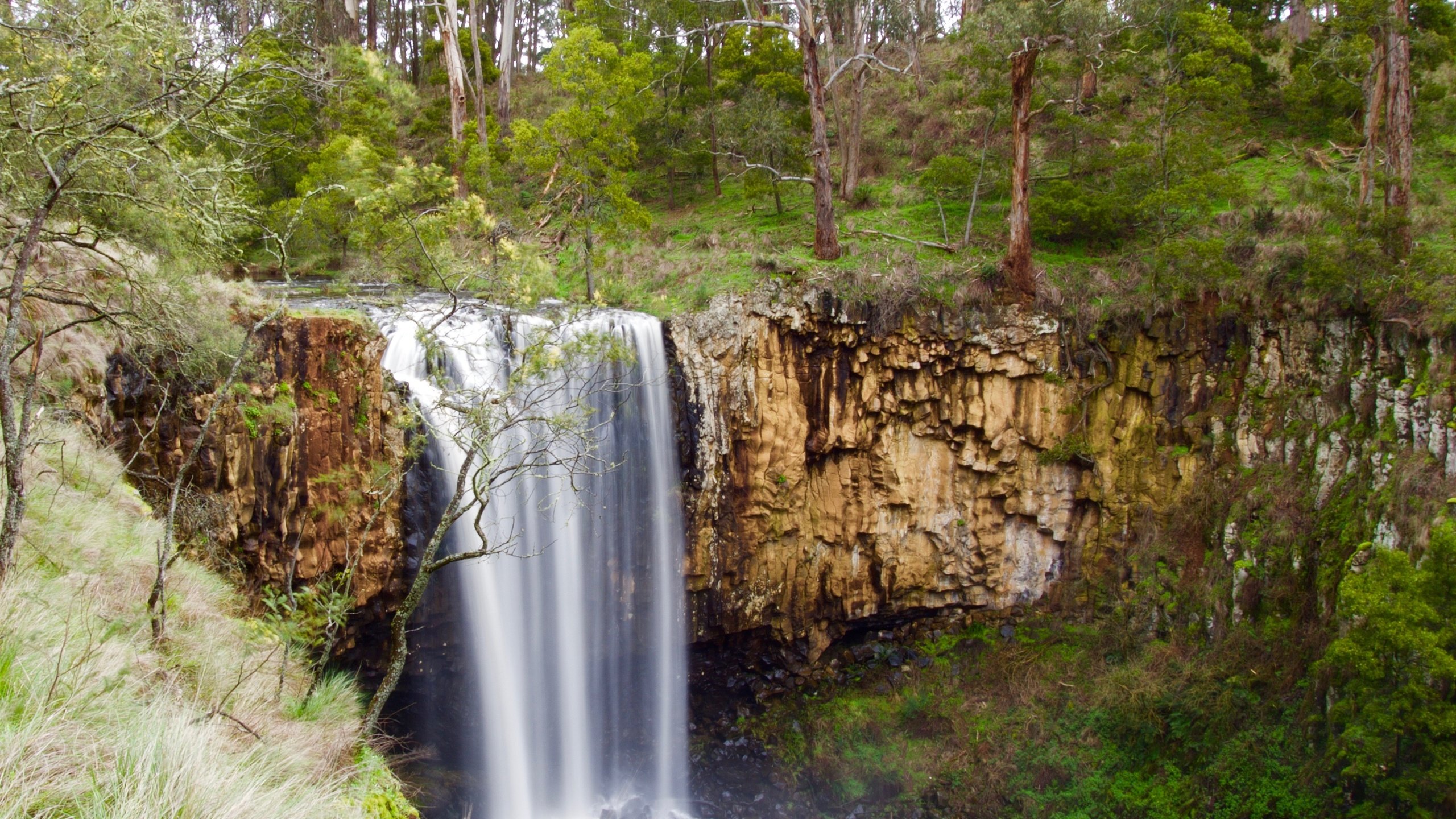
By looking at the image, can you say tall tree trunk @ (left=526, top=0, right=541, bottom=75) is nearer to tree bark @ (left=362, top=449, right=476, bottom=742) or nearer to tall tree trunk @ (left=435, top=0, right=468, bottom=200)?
tall tree trunk @ (left=435, top=0, right=468, bottom=200)

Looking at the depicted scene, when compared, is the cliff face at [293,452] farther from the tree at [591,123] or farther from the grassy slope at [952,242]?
the tree at [591,123]

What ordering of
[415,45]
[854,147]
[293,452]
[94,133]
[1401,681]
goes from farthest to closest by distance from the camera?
[415,45], [854,147], [293,452], [1401,681], [94,133]

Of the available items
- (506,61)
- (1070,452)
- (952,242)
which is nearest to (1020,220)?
(952,242)

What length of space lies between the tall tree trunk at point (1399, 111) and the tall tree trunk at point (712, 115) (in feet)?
43.2

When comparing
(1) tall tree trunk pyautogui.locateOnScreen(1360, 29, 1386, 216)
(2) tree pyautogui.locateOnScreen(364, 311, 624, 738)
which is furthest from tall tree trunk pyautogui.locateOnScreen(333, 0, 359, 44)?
(1) tall tree trunk pyautogui.locateOnScreen(1360, 29, 1386, 216)

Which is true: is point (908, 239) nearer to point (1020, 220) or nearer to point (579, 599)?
Result: point (1020, 220)

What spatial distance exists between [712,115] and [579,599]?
1311 cm

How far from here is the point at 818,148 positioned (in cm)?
1541

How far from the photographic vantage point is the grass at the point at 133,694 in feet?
10.1

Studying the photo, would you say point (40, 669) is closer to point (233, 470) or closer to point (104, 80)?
point (104, 80)

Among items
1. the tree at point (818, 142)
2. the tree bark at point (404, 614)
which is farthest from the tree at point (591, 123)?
the tree bark at point (404, 614)

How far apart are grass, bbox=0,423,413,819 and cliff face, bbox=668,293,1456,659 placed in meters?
7.72

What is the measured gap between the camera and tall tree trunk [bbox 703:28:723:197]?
2006cm

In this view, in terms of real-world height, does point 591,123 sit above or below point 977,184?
above
